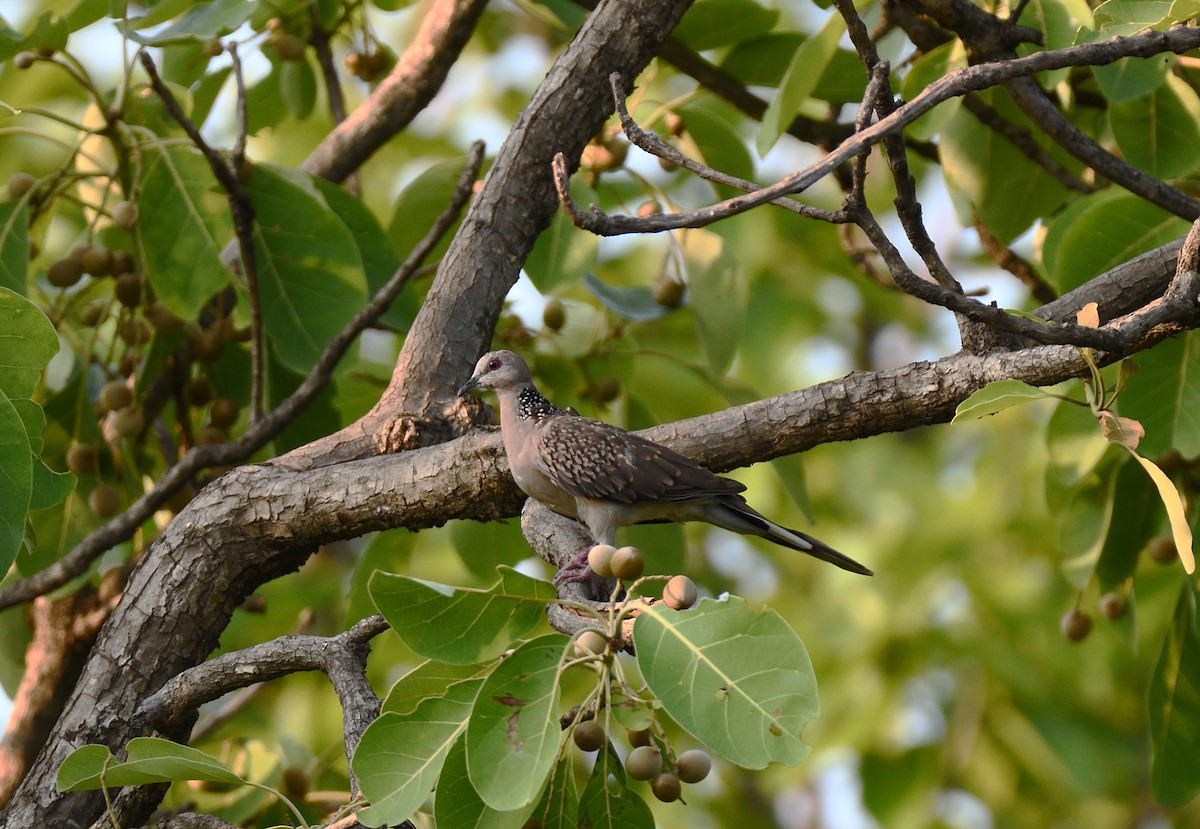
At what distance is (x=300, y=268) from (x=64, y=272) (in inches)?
30.5

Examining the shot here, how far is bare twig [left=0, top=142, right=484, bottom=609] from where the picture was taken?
3.35 metres

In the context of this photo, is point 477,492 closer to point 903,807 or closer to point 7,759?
point 7,759

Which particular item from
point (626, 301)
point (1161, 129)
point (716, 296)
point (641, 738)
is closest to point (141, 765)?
point (641, 738)

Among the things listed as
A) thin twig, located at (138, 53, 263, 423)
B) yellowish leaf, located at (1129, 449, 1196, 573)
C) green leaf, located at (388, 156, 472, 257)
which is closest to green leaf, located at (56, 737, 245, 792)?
yellowish leaf, located at (1129, 449, 1196, 573)

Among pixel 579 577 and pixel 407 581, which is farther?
pixel 579 577

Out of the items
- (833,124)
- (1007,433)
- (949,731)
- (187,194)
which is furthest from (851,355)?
(187,194)

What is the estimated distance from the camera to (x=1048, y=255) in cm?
378

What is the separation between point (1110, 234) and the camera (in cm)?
341

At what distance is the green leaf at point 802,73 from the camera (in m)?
3.36

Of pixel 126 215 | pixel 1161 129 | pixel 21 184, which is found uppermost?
pixel 21 184

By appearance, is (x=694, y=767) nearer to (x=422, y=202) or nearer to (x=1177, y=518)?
(x=1177, y=518)

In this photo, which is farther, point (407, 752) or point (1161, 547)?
point (1161, 547)

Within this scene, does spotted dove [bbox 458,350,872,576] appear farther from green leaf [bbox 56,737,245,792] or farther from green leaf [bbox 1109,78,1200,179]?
green leaf [bbox 1109,78,1200,179]

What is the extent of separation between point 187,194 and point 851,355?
581 centimetres
